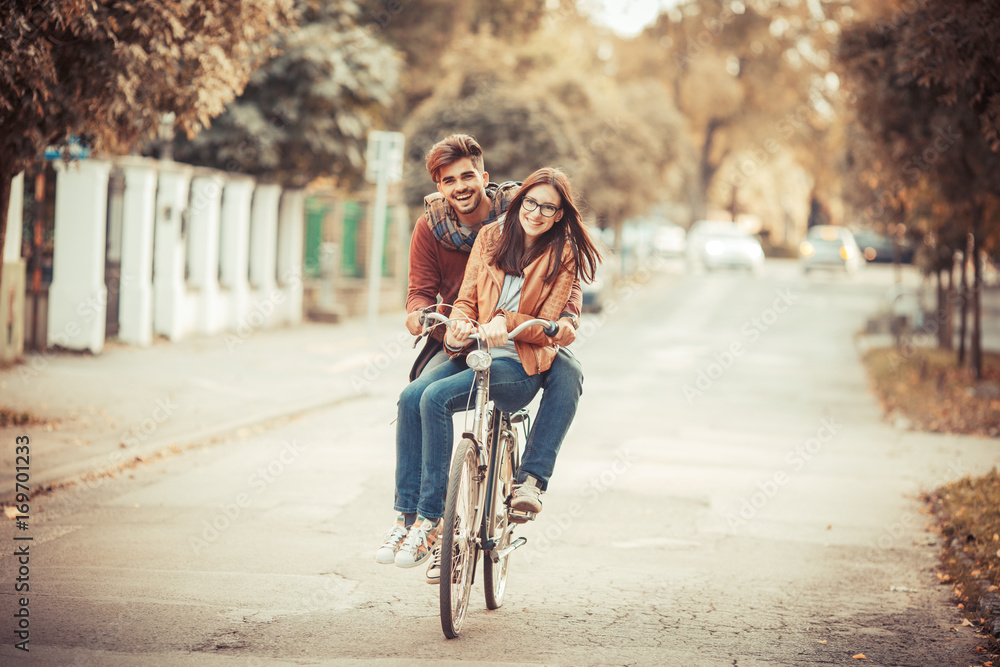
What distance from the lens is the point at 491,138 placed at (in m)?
23.0

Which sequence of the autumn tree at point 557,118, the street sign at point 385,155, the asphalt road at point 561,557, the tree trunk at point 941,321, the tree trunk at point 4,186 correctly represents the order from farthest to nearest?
the autumn tree at point 557,118
the tree trunk at point 941,321
the street sign at point 385,155
the tree trunk at point 4,186
the asphalt road at point 561,557

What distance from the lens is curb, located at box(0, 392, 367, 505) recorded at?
25.5 ft

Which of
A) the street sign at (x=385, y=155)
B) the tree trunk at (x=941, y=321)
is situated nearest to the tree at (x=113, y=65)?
the street sign at (x=385, y=155)

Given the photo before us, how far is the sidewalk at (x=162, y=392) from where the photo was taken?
8812 millimetres

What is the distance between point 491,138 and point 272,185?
4.64 m

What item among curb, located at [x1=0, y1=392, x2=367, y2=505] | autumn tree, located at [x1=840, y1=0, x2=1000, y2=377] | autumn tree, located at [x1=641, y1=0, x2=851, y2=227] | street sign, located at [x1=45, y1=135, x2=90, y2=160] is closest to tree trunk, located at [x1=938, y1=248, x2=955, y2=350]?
autumn tree, located at [x1=840, y1=0, x2=1000, y2=377]

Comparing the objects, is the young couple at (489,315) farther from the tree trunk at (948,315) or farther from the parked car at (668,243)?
the parked car at (668,243)

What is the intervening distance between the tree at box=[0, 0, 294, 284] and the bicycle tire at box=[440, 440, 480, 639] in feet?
14.7

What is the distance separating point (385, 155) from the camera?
16734mm

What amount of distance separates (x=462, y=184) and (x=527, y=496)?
1.36 meters

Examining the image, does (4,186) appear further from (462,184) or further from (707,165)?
(707,165)

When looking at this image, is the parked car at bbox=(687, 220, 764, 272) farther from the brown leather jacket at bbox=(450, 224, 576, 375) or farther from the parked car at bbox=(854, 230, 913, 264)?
the brown leather jacket at bbox=(450, 224, 576, 375)

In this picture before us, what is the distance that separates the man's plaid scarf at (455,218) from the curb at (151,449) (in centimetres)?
353

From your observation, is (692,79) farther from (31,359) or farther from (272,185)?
(31,359)
